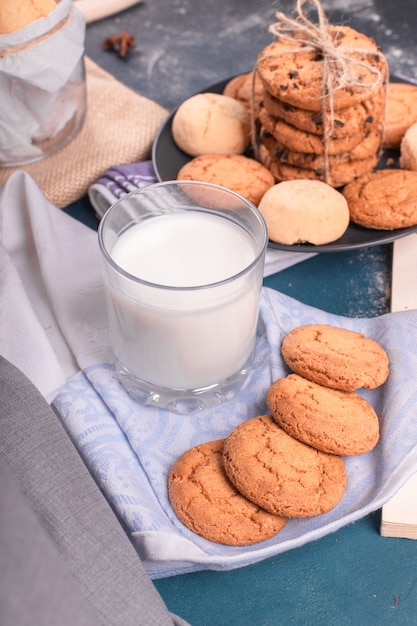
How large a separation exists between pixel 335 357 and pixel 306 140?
1.43 ft

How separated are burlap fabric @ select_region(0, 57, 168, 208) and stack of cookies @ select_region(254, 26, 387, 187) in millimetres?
296

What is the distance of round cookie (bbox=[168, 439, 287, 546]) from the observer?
2.71ft

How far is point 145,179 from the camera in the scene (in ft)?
4.42

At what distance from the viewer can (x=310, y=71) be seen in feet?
3.84

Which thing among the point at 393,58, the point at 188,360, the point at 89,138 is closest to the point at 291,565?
the point at 188,360

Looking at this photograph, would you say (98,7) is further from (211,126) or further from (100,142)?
(211,126)

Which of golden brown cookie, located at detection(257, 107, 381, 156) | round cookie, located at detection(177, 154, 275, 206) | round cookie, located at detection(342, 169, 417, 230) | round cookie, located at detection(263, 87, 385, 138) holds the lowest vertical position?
round cookie, located at detection(342, 169, 417, 230)

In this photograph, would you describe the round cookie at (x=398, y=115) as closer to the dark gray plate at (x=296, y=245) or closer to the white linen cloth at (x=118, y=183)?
the dark gray plate at (x=296, y=245)

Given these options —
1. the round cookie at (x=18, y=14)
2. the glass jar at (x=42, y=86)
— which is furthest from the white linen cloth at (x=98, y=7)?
the round cookie at (x=18, y=14)

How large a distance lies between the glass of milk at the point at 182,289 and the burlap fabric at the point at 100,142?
1.45 ft

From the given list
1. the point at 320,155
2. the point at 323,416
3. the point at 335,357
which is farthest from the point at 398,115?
the point at 323,416

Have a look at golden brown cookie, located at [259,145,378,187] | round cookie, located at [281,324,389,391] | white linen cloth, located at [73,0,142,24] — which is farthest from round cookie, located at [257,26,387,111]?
white linen cloth, located at [73,0,142,24]

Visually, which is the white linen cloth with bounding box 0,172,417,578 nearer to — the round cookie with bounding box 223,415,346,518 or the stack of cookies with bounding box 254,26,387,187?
the round cookie with bounding box 223,415,346,518

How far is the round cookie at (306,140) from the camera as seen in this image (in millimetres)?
1210
